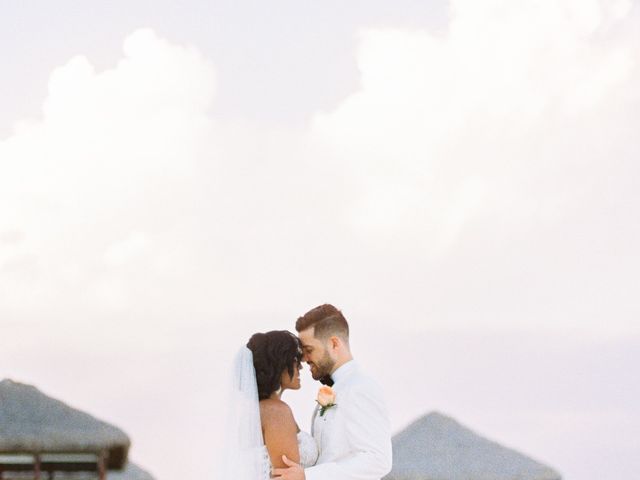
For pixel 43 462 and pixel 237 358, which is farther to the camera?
pixel 43 462

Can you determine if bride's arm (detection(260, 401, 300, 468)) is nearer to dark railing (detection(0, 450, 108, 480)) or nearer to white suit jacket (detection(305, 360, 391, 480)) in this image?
white suit jacket (detection(305, 360, 391, 480))

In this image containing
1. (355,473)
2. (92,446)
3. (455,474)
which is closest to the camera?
(355,473)

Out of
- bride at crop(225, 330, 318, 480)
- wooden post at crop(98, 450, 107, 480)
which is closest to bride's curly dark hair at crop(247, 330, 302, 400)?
bride at crop(225, 330, 318, 480)

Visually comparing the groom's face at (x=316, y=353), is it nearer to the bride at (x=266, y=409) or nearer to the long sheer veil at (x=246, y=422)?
the bride at (x=266, y=409)

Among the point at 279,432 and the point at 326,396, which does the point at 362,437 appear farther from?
the point at 279,432

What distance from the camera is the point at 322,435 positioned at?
28.3ft

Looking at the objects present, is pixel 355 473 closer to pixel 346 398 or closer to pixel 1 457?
pixel 346 398

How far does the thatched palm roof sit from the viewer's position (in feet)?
43.8

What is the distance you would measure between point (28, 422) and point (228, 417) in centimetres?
556

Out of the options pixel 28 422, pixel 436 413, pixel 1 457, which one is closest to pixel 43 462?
pixel 1 457

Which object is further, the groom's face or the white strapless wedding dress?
the groom's face

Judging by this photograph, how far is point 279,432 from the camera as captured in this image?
845cm

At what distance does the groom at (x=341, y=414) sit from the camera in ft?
27.5

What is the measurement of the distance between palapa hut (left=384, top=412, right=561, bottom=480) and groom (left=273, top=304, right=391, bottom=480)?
12.9 meters
